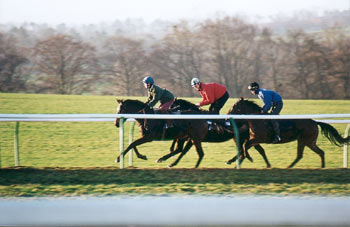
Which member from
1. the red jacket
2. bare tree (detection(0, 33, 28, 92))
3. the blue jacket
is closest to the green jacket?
the red jacket

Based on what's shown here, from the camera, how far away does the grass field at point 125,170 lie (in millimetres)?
5715

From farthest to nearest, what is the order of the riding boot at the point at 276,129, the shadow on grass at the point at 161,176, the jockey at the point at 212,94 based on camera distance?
the jockey at the point at 212,94 → the riding boot at the point at 276,129 → the shadow on grass at the point at 161,176

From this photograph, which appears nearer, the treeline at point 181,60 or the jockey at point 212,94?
the jockey at point 212,94

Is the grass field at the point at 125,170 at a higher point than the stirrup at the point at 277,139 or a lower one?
lower

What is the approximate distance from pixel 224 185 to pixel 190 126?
1.82 meters

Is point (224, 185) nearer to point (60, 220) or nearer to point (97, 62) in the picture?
point (60, 220)

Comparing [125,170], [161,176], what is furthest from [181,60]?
[161,176]

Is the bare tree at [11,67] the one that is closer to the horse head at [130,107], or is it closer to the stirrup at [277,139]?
the horse head at [130,107]

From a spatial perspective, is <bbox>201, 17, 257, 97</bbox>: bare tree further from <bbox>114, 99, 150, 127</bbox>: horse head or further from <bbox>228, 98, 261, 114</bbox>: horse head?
<bbox>114, 99, 150, 127</bbox>: horse head

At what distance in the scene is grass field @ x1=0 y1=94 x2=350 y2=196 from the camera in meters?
5.71

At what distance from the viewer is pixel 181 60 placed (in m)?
26.5

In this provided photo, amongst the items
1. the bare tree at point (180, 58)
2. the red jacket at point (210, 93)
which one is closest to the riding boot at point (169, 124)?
the red jacket at point (210, 93)

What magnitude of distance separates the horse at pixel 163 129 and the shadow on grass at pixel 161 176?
1.09m

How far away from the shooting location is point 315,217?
466 cm
